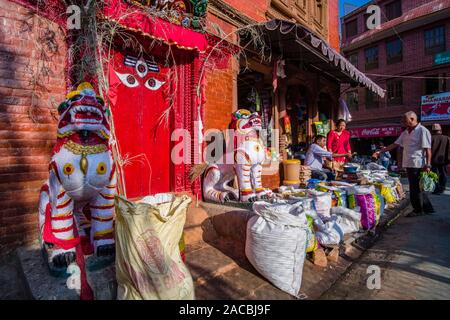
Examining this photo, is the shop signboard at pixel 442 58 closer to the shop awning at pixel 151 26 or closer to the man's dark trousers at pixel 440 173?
the man's dark trousers at pixel 440 173

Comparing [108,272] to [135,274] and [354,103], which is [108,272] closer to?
[135,274]

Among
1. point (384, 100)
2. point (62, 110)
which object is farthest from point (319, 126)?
point (384, 100)

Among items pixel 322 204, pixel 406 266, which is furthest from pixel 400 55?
pixel 406 266

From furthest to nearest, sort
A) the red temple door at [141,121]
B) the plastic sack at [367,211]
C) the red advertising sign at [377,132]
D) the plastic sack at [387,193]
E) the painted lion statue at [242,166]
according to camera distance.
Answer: the red advertising sign at [377,132] → the plastic sack at [387,193] → the painted lion statue at [242,166] → the plastic sack at [367,211] → the red temple door at [141,121]

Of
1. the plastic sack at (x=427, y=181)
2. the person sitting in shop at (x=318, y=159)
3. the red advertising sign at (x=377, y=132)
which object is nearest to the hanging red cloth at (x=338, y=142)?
the person sitting in shop at (x=318, y=159)

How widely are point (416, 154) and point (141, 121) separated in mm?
4785

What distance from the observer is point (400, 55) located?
19.0 metres

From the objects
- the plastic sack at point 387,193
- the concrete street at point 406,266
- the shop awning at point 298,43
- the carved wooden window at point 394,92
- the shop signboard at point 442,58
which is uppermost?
the shop signboard at point 442,58

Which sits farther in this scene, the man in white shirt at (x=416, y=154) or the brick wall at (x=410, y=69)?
the brick wall at (x=410, y=69)

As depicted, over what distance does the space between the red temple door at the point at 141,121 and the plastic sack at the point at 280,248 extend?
217 centimetres

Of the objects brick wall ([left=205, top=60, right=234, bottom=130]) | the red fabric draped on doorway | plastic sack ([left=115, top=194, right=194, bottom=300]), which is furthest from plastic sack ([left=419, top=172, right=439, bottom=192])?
plastic sack ([left=115, top=194, right=194, bottom=300])

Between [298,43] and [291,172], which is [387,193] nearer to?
[291,172]

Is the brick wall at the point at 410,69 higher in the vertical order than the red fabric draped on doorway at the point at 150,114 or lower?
higher

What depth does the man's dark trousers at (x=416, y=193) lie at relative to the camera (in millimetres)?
4941
